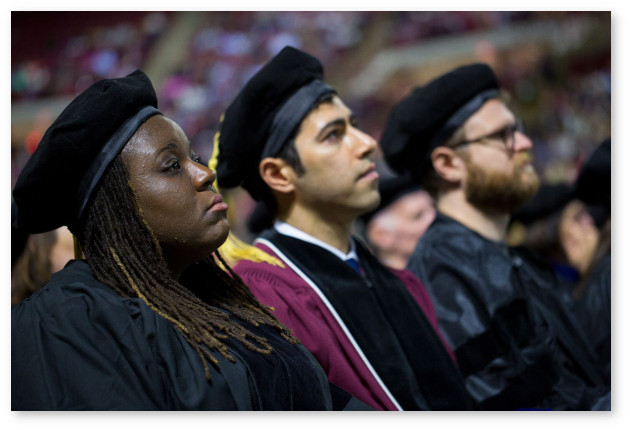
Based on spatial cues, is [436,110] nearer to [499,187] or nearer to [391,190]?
[499,187]

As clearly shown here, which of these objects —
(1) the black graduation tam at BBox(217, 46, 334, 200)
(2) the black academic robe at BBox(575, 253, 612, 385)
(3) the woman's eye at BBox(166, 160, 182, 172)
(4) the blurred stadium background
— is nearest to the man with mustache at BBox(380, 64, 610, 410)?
(2) the black academic robe at BBox(575, 253, 612, 385)

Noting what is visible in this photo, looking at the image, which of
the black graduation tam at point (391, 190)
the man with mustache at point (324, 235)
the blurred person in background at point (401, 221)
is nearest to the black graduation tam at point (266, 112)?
the man with mustache at point (324, 235)

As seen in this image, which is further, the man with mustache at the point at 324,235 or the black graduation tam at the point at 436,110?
the black graduation tam at the point at 436,110

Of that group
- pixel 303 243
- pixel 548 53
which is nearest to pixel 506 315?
pixel 303 243

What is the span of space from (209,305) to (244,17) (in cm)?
875

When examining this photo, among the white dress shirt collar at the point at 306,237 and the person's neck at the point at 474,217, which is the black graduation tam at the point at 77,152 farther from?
the person's neck at the point at 474,217

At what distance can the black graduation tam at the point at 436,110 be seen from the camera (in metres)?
2.92

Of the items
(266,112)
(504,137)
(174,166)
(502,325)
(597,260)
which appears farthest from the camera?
(597,260)

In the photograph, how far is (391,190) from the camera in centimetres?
437

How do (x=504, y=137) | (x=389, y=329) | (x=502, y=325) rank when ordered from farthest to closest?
(x=504, y=137) < (x=502, y=325) < (x=389, y=329)

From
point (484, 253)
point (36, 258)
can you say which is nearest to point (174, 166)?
point (36, 258)

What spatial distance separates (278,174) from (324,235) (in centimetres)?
24

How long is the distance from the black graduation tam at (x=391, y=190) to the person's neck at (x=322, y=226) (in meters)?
1.82

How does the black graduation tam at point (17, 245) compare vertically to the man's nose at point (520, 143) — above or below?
below
